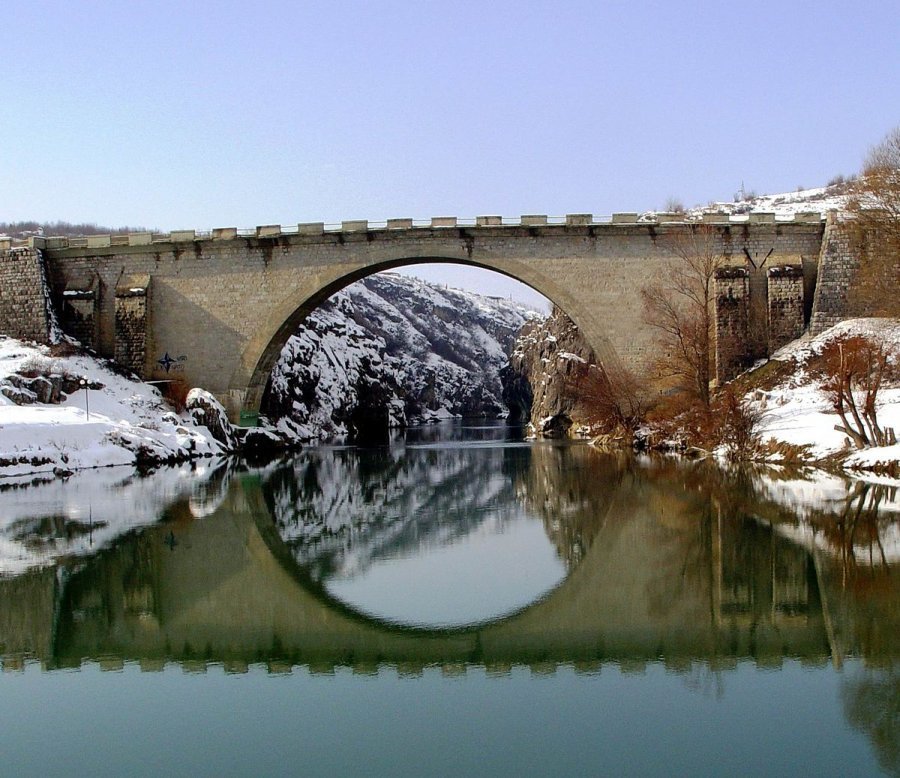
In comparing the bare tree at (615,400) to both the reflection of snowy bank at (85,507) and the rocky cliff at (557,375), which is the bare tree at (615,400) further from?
the reflection of snowy bank at (85,507)

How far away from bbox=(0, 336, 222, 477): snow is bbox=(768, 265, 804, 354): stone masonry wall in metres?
21.3

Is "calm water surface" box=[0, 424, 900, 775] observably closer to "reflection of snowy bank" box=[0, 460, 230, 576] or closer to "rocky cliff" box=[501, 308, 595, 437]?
"reflection of snowy bank" box=[0, 460, 230, 576]

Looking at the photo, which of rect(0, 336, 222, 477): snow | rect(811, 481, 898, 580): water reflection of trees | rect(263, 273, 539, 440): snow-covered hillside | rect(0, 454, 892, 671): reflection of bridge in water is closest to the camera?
rect(0, 454, 892, 671): reflection of bridge in water

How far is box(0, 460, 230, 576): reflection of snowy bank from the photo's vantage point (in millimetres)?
16766

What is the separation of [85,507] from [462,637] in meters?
13.6

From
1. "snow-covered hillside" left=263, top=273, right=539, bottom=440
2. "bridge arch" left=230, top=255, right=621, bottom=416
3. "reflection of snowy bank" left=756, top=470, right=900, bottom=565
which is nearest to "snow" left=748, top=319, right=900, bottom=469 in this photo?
"reflection of snowy bank" left=756, top=470, right=900, bottom=565

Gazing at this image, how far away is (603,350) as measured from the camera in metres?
39.1

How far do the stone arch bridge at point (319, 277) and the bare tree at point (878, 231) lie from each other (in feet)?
8.08

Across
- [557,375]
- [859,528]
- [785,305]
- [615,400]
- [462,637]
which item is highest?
[785,305]

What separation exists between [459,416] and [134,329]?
8342 centimetres

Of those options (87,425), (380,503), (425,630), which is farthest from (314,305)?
(425,630)

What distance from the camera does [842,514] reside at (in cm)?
1802

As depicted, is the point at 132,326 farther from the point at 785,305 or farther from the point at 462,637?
the point at 462,637

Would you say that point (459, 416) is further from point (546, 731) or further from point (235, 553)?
point (546, 731)
